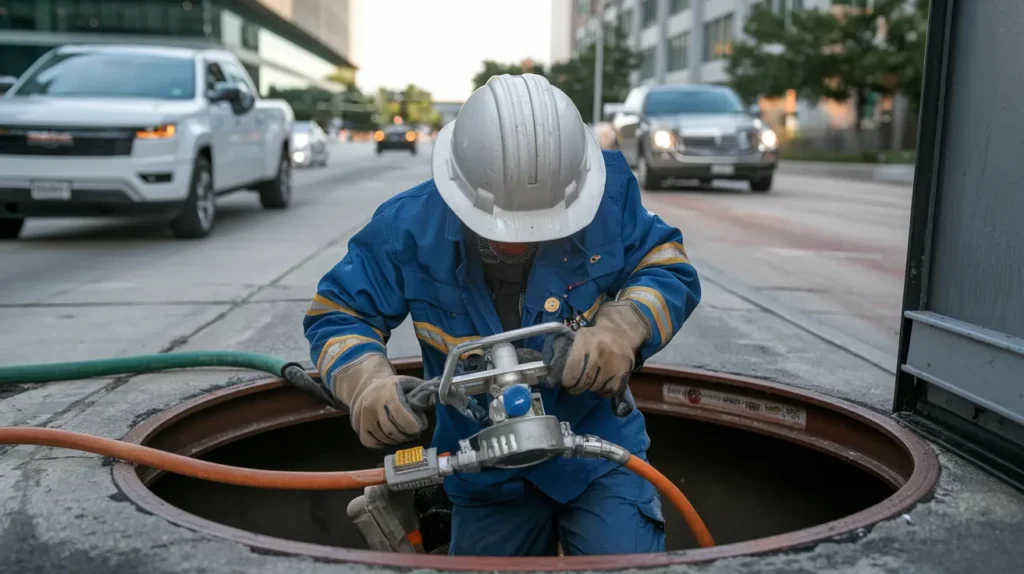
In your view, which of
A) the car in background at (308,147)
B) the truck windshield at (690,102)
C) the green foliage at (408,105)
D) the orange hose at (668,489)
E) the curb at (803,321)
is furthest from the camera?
the green foliage at (408,105)

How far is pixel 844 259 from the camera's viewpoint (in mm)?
8148

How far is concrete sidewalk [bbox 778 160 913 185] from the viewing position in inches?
891

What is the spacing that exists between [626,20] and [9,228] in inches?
2341

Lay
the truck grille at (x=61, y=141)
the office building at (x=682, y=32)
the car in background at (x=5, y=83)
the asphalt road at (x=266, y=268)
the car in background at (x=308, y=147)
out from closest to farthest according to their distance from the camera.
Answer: the asphalt road at (x=266, y=268) < the truck grille at (x=61, y=141) < the car in background at (x=5, y=83) < the car in background at (x=308, y=147) < the office building at (x=682, y=32)

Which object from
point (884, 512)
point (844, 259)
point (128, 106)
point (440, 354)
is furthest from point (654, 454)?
point (128, 106)

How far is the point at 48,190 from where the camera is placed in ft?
26.7

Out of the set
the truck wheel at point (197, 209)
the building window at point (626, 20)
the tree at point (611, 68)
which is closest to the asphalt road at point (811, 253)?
the truck wheel at point (197, 209)

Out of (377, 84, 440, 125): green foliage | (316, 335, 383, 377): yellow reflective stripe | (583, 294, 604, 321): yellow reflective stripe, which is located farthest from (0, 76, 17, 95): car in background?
(377, 84, 440, 125): green foliage

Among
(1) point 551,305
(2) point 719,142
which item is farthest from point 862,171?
(1) point 551,305

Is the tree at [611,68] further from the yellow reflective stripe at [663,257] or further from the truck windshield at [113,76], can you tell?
the yellow reflective stripe at [663,257]

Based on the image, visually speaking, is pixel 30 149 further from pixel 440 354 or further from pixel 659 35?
pixel 659 35

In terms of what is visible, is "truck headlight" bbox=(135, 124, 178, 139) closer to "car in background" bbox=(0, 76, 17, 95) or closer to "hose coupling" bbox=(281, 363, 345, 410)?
"car in background" bbox=(0, 76, 17, 95)

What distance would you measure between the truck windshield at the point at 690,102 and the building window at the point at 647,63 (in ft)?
142

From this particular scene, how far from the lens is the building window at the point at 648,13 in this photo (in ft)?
191
